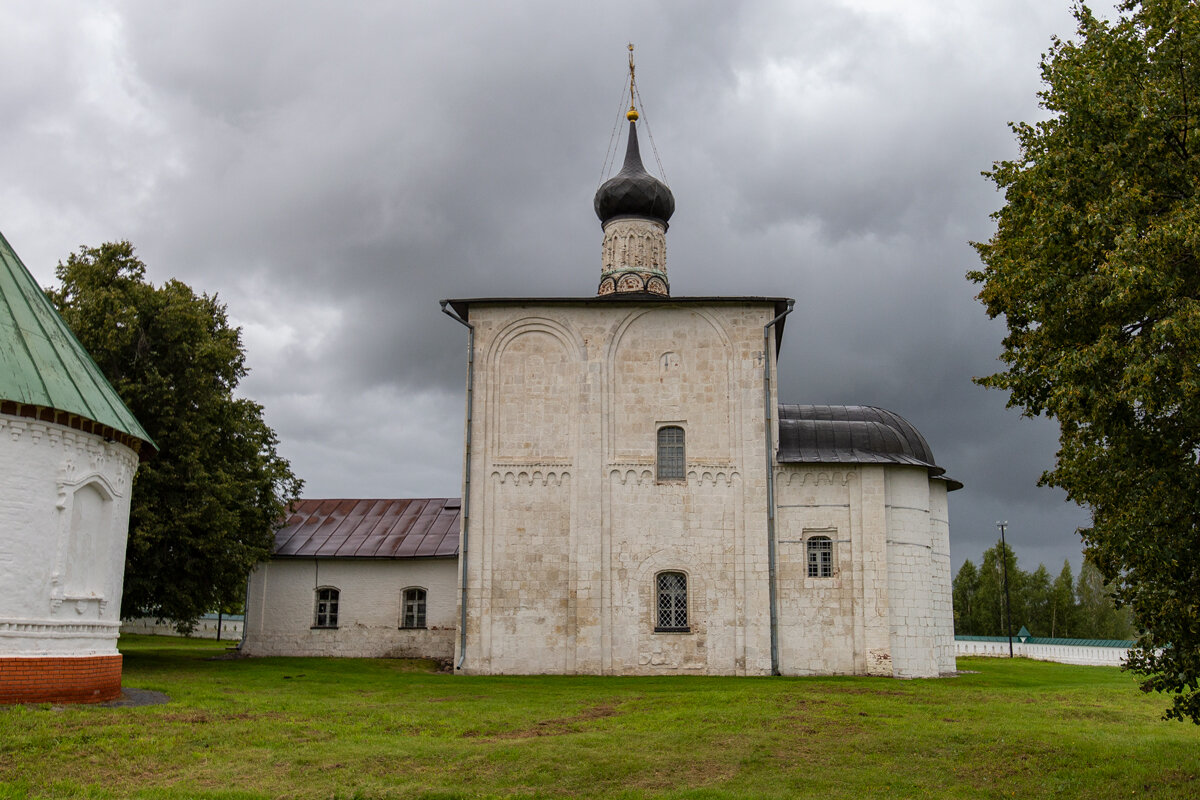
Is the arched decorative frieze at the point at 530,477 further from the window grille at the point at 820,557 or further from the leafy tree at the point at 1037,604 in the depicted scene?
the leafy tree at the point at 1037,604

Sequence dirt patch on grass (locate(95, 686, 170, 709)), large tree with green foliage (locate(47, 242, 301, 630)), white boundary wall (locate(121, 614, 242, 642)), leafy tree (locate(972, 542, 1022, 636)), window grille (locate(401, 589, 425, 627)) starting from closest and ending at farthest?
dirt patch on grass (locate(95, 686, 170, 709)), large tree with green foliage (locate(47, 242, 301, 630)), window grille (locate(401, 589, 425, 627)), white boundary wall (locate(121, 614, 242, 642)), leafy tree (locate(972, 542, 1022, 636))

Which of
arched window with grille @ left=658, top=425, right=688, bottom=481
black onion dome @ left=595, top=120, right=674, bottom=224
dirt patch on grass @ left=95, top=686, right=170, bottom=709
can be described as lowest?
dirt patch on grass @ left=95, top=686, right=170, bottom=709

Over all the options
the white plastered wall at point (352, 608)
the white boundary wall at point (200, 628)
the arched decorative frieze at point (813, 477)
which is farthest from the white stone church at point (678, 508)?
the white boundary wall at point (200, 628)

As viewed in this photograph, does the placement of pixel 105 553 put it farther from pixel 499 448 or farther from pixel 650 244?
pixel 650 244

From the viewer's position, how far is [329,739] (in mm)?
11742

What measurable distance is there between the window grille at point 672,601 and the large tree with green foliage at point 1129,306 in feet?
41.1

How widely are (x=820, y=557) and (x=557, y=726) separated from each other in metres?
11.0

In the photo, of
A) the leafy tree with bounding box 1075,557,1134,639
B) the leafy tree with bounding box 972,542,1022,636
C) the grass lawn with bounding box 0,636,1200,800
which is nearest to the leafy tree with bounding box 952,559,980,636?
the leafy tree with bounding box 972,542,1022,636

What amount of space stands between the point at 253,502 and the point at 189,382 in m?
3.24

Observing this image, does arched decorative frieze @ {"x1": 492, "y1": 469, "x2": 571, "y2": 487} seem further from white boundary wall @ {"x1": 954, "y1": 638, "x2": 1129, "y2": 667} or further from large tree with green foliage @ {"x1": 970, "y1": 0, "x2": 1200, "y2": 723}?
white boundary wall @ {"x1": 954, "y1": 638, "x2": 1129, "y2": 667}

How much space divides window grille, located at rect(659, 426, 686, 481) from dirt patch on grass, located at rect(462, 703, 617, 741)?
8.87 metres

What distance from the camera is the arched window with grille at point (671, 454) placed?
23.1 m

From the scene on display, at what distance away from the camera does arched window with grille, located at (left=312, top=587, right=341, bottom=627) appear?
87.8ft

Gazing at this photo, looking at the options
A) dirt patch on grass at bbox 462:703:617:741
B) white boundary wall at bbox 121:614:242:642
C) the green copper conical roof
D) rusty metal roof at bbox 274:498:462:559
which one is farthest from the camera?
white boundary wall at bbox 121:614:242:642
